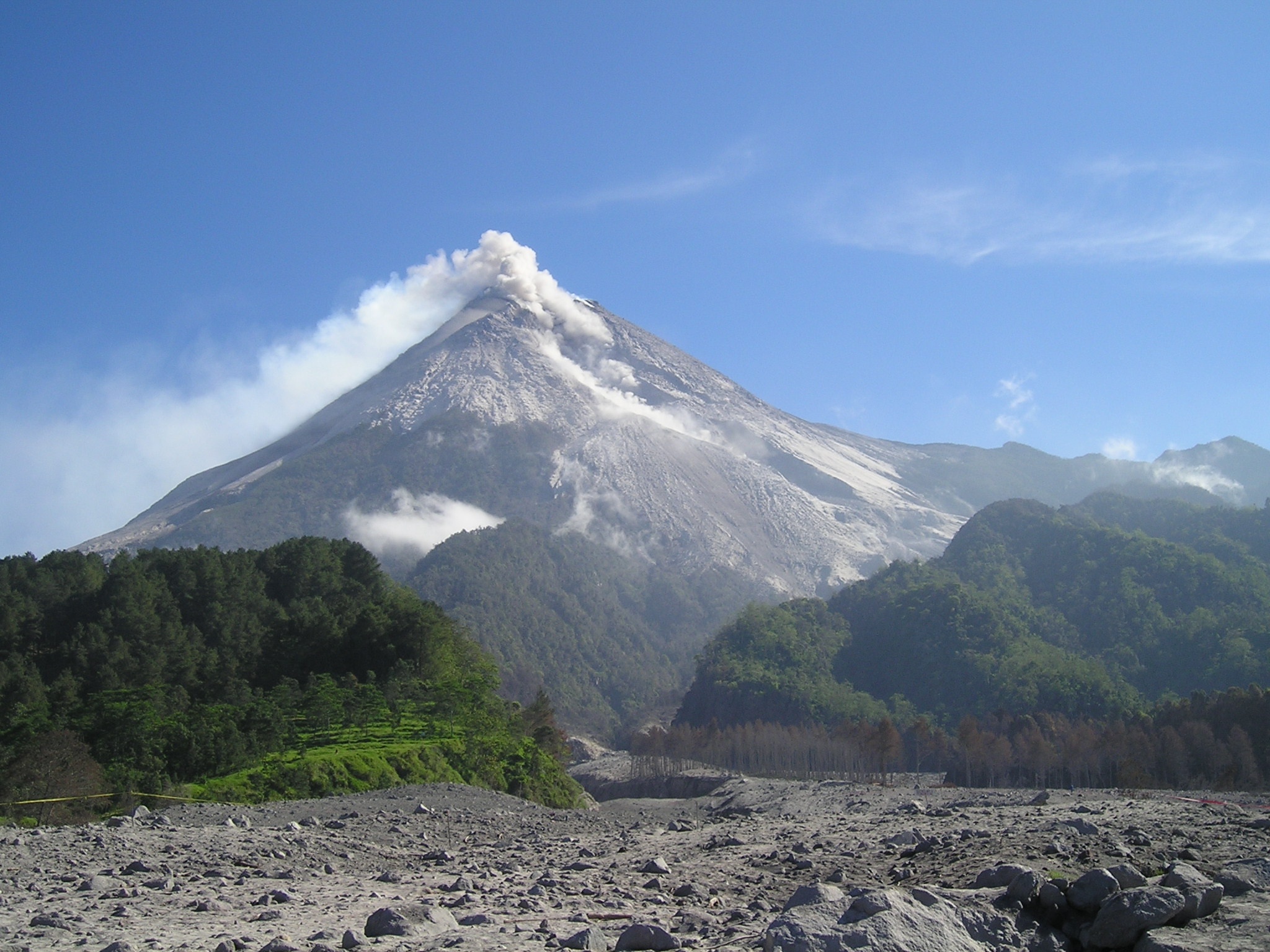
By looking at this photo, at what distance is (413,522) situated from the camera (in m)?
165

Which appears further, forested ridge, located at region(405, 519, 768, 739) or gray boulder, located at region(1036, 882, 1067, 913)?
forested ridge, located at region(405, 519, 768, 739)

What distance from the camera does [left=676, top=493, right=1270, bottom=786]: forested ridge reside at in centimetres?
5272

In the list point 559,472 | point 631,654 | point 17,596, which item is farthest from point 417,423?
point 17,596

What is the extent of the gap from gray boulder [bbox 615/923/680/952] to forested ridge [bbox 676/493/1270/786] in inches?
1685

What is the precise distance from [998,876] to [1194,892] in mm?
1521

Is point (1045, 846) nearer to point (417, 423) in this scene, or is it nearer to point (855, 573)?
point (855, 573)

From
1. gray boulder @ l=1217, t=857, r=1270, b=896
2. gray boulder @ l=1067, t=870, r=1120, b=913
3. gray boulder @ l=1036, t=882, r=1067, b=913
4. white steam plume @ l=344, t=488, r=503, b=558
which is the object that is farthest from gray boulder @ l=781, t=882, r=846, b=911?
white steam plume @ l=344, t=488, r=503, b=558

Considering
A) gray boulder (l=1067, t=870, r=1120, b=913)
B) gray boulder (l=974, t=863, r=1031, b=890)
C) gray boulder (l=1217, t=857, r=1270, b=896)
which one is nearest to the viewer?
gray boulder (l=1067, t=870, r=1120, b=913)

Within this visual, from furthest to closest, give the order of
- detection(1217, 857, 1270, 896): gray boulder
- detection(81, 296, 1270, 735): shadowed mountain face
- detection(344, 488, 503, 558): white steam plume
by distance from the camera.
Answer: detection(344, 488, 503, 558): white steam plume, detection(81, 296, 1270, 735): shadowed mountain face, detection(1217, 857, 1270, 896): gray boulder

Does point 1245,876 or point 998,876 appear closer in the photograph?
point 1245,876

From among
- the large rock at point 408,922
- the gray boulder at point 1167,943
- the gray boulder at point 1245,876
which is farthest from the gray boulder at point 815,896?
the gray boulder at point 1245,876

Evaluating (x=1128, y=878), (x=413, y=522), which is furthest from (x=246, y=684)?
(x=413, y=522)

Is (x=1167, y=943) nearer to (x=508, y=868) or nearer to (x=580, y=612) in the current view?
(x=508, y=868)

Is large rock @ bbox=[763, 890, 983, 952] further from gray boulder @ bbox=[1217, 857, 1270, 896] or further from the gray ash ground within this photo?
gray boulder @ bbox=[1217, 857, 1270, 896]
